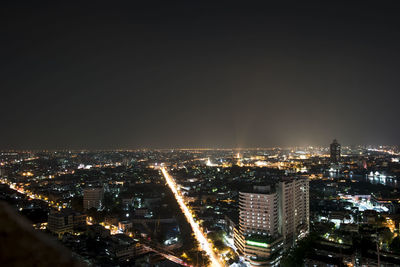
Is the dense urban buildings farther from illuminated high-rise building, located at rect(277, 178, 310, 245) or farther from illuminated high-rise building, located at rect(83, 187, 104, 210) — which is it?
illuminated high-rise building, located at rect(277, 178, 310, 245)

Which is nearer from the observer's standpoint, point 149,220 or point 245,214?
point 245,214

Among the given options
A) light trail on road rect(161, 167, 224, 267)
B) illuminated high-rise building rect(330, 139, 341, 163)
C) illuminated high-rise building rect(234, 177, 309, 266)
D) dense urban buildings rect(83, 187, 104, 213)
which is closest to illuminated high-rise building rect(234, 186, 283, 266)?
illuminated high-rise building rect(234, 177, 309, 266)

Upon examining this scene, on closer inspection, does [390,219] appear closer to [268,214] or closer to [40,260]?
[268,214]

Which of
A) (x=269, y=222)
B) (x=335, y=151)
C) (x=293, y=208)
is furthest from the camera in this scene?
(x=335, y=151)

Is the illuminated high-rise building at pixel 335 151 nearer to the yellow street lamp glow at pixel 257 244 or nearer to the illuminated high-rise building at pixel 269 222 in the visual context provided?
the illuminated high-rise building at pixel 269 222

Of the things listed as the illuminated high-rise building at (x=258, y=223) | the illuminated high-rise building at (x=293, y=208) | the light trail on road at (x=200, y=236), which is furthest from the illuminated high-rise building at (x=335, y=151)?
the illuminated high-rise building at (x=258, y=223)

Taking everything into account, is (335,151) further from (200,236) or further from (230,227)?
(200,236)

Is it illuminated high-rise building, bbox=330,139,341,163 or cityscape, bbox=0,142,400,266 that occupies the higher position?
illuminated high-rise building, bbox=330,139,341,163

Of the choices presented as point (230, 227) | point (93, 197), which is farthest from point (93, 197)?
point (230, 227)

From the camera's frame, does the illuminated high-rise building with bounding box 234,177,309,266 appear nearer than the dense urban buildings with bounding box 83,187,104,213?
Yes

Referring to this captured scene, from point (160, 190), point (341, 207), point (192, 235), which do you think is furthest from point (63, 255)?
point (160, 190)

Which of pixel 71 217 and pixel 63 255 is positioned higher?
pixel 63 255
